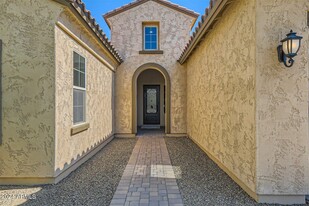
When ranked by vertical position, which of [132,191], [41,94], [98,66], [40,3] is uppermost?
[40,3]

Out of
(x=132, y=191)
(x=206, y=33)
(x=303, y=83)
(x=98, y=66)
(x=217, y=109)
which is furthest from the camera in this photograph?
(x=98, y=66)

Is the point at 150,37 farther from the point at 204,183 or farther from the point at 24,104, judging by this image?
the point at 204,183

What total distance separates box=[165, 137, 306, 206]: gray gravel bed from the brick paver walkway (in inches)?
8.1

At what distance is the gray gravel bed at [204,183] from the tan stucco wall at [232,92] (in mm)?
247

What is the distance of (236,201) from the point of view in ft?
12.3

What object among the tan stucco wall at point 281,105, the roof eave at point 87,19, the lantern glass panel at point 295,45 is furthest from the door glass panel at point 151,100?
the lantern glass panel at point 295,45

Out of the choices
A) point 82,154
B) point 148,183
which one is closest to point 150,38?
point 82,154

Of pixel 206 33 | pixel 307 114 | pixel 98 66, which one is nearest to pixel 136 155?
pixel 98 66

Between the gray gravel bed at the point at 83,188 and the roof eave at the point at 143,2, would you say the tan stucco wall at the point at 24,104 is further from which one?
the roof eave at the point at 143,2

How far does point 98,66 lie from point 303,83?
6225 mm

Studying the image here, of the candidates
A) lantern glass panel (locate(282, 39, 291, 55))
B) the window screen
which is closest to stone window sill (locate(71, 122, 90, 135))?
lantern glass panel (locate(282, 39, 291, 55))

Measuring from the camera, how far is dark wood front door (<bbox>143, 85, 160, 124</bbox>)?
46.2 feet

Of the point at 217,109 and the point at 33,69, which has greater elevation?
the point at 33,69

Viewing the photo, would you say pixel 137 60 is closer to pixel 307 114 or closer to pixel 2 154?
pixel 2 154
